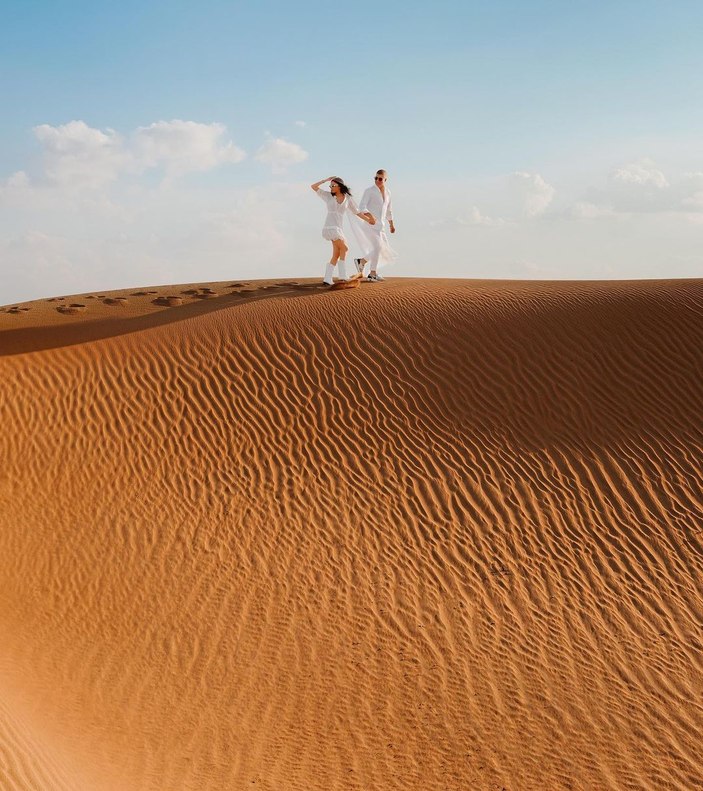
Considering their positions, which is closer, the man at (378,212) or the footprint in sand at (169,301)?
the man at (378,212)

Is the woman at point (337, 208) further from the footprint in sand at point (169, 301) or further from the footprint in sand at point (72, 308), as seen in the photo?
the footprint in sand at point (72, 308)

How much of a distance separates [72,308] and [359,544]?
34.8ft

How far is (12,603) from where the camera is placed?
7.86 m

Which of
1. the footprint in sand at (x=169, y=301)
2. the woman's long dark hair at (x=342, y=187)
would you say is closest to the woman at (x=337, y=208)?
the woman's long dark hair at (x=342, y=187)

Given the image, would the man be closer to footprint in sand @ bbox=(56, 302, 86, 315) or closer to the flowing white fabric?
the flowing white fabric

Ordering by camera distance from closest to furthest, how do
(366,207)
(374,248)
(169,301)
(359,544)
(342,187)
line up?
(359,544), (342,187), (366,207), (374,248), (169,301)

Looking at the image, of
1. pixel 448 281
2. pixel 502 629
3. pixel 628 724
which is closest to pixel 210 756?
pixel 502 629

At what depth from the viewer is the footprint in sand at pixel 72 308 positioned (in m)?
15.7

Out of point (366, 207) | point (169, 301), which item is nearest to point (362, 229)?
point (366, 207)

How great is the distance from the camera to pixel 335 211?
1345 centimetres

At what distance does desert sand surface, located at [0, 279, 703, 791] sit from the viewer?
5812 millimetres

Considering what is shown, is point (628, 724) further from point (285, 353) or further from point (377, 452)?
point (285, 353)

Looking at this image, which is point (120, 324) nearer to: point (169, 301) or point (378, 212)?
point (169, 301)

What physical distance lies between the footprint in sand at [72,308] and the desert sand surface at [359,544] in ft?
5.10
